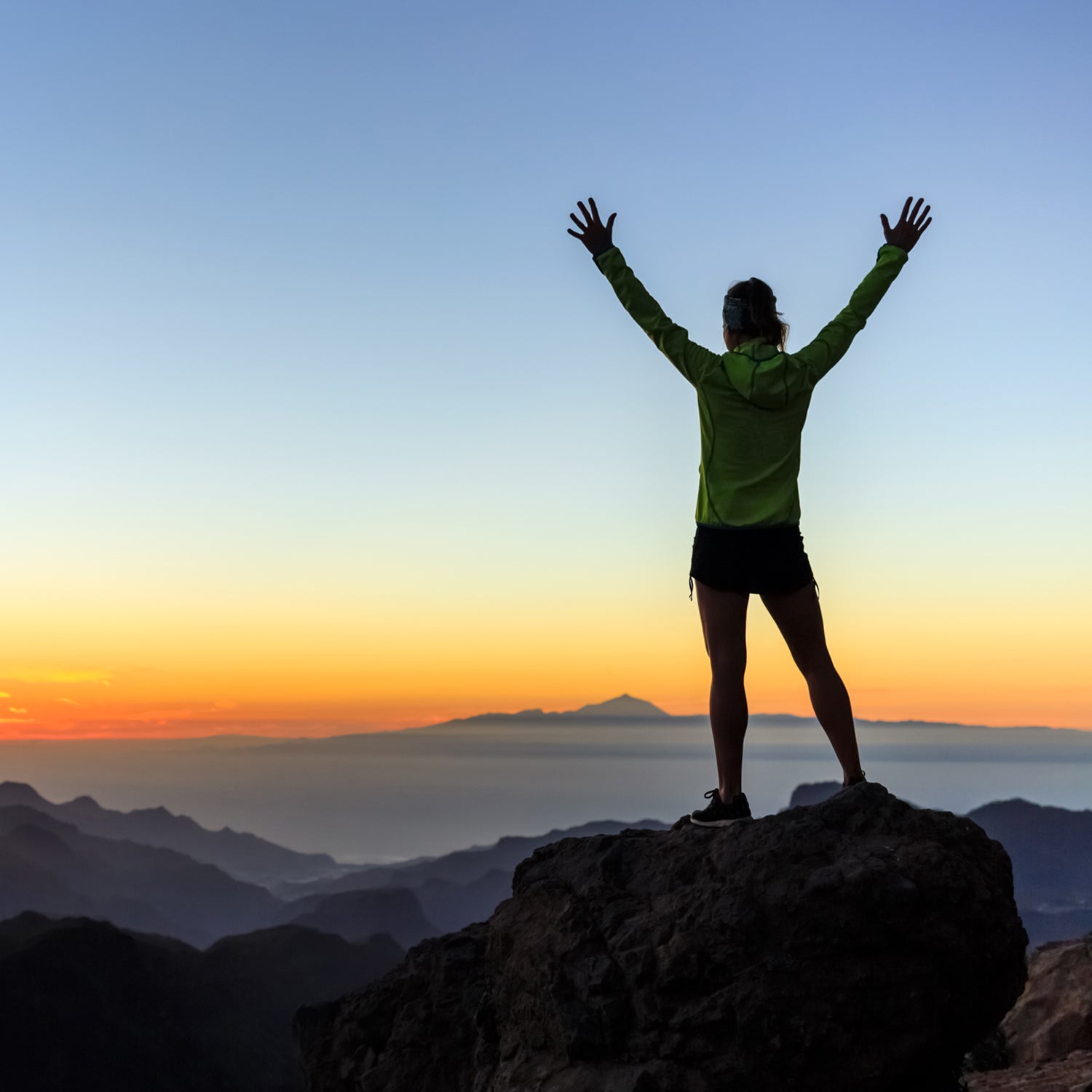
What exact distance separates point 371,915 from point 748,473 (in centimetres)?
17770

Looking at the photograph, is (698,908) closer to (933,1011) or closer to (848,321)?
(933,1011)

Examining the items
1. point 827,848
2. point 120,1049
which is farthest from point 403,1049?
point 120,1049

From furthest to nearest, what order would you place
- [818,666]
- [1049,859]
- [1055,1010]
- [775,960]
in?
[1049,859], [1055,1010], [818,666], [775,960]

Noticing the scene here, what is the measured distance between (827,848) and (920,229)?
3311 millimetres

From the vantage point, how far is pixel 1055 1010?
10.5 metres

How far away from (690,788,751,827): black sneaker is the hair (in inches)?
98.1

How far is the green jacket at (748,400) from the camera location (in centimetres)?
582

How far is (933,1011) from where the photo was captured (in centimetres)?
528

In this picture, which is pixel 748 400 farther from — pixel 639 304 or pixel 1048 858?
pixel 1048 858

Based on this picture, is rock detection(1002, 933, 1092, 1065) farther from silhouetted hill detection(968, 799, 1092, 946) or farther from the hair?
silhouetted hill detection(968, 799, 1092, 946)

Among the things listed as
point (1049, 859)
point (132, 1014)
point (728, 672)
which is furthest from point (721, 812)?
point (1049, 859)

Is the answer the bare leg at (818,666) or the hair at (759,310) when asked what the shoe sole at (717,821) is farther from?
the hair at (759,310)

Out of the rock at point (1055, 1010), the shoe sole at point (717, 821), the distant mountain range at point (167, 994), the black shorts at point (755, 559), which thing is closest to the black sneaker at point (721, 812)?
the shoe sole at point (717, 821)

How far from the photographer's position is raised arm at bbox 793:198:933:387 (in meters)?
5.82
